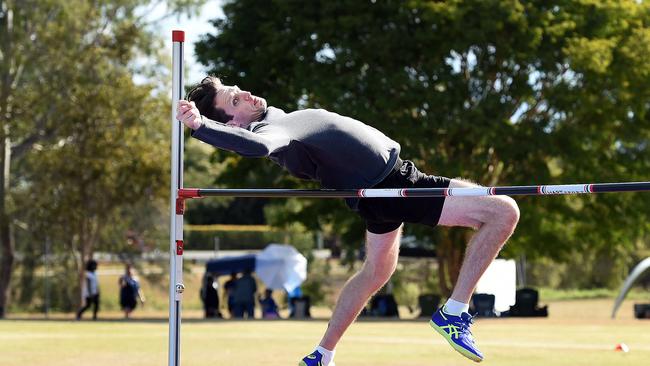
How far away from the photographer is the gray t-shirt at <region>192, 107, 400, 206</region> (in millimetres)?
7617

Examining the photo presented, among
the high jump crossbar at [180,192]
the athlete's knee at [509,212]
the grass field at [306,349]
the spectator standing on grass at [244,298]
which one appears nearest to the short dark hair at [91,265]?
the spectator standing on grass at [244,298]

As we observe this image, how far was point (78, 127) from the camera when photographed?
46.2 m

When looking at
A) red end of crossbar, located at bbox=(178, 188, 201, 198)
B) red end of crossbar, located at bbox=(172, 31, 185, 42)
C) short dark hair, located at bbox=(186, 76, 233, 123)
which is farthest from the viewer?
red end of crossbar, located at bbox=(172, 31, 185, 42)

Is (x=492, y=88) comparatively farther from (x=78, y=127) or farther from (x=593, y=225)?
(x=78, y=127)

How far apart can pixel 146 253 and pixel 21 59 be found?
1448 cm

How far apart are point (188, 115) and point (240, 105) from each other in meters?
0.76

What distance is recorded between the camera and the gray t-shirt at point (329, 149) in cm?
762

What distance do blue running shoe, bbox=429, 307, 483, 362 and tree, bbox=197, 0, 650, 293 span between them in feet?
93.8

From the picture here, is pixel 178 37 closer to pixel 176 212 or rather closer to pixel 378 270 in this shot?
pixel 176 212

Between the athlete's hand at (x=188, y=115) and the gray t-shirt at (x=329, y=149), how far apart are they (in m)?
0.37

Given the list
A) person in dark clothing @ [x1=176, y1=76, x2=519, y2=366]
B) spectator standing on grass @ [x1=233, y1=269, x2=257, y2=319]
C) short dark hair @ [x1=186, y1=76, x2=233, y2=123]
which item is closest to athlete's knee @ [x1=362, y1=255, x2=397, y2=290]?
person in dark clothing @ [x1=176, y1=76, x2=519, y2=366]

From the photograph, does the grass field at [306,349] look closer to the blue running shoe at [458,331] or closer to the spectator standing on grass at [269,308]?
the blue running shoe at [458,331]

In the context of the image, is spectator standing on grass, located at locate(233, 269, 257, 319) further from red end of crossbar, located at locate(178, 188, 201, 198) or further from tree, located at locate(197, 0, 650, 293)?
red end of crossbar, located at locate(178, 188, 201, 198)

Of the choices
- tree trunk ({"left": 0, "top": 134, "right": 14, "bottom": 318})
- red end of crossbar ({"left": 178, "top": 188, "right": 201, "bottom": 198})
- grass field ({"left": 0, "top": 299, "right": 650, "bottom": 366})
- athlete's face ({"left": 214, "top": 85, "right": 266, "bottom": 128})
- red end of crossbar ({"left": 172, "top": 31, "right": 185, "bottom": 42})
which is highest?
tree trunk ({"left": 0, "top": 134, "right": 14, "bottom": 318})
